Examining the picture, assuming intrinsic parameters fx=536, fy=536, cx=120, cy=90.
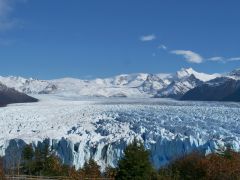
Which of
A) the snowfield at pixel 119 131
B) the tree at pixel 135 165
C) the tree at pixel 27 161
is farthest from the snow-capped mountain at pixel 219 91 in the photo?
the tree at pixel 135 165

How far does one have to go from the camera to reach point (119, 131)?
42969 mm

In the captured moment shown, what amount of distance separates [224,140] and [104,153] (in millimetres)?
8803

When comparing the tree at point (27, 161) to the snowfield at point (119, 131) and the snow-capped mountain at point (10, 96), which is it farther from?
the snow-capped mountain at point (10, 96)

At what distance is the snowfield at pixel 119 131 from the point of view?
38.5 metres

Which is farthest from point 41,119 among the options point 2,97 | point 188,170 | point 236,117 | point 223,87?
point 223,87

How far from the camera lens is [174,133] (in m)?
41.1

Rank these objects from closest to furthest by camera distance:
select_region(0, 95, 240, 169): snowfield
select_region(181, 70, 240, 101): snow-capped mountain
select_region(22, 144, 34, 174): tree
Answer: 1. select_region(22, 144, 34, 174): tree
2. select_region(0, 95, 240, 169): snowfield
3. select_region(181, 70, 240, 101): snow-capped mountain

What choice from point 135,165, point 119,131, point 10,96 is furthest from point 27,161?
point 10,96

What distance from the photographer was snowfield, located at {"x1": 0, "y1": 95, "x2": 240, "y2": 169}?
126 feet

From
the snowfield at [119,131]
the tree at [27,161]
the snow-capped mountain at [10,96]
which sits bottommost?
the tree at [27,161]

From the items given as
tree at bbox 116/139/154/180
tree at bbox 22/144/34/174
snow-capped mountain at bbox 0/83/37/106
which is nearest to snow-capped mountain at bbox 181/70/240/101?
snow-capped mountain at bbox 0/83/37/106

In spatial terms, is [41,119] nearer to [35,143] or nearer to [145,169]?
[35,143]

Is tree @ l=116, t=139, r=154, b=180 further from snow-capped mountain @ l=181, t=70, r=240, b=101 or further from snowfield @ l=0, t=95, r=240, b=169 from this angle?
snow-capped mountain @ l=181, t=70, r=240, b=101

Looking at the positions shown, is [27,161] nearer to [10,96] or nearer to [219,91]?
[10,96]
